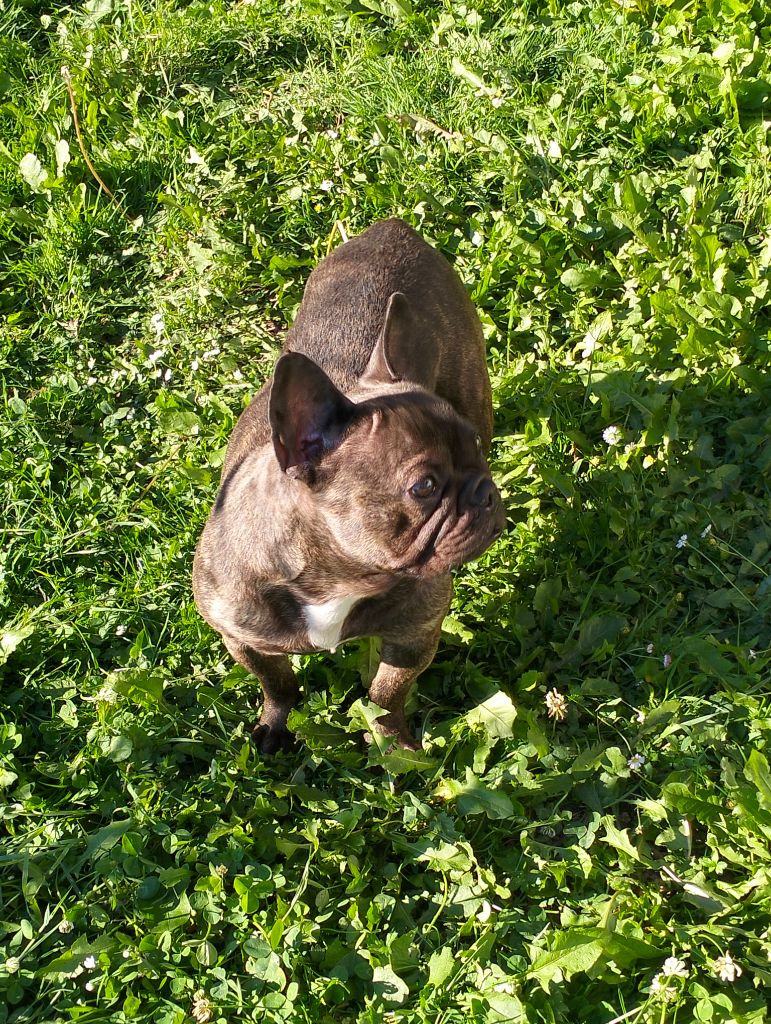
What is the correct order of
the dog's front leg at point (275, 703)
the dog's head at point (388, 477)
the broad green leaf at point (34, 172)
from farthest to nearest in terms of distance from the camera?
the broad green leaf at point (34, 172)
the dog's front leg at point (275, 703)
the dog's head at point (388, 477)

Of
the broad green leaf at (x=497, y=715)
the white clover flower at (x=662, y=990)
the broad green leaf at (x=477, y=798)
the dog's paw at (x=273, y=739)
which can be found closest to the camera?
the white clover flower at (x=662, y=990)

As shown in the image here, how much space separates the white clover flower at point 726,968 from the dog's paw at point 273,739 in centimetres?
175

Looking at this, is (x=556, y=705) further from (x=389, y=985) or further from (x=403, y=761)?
(x=389, y=985)

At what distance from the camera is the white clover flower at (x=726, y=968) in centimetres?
344

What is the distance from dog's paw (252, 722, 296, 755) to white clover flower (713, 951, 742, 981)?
175 centimetres

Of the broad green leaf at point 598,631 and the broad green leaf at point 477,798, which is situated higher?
the broad green leaf at point 477,798

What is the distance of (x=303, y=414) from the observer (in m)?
3.25

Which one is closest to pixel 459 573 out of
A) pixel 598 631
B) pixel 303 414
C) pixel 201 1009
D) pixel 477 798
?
pixel 598 631

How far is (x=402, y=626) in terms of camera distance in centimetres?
386

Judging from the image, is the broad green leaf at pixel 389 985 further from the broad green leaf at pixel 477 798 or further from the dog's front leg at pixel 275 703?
the dog's front leg at pixel 275 703

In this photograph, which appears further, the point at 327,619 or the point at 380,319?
the point at 380,319

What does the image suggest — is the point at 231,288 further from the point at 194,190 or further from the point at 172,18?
the point at 172,18

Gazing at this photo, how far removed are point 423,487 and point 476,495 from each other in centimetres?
19

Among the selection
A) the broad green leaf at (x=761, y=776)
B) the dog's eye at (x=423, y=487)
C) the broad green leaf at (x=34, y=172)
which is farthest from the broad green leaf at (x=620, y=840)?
the broad green leaf at (x=34, y=172)
